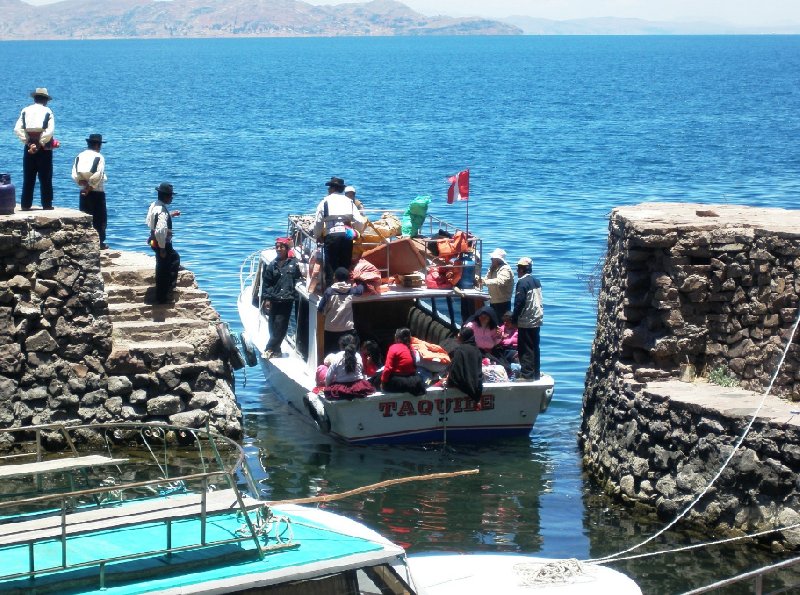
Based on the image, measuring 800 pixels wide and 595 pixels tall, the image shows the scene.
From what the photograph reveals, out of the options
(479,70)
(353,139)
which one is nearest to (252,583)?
(353,139)

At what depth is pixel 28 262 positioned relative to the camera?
16.3 metres

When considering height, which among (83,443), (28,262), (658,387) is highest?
(28,262)

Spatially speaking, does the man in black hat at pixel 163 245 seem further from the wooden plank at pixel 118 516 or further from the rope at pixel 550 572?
the rope at pixel 550 572

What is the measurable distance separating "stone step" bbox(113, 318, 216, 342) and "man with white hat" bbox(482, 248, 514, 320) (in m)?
3.79

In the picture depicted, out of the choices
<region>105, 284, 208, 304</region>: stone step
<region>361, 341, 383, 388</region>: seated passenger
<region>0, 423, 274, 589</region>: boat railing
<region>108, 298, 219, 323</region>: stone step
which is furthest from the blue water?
<region>0, 423, 274, 589</region>: boat railing

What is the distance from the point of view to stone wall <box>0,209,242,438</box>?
1631cm

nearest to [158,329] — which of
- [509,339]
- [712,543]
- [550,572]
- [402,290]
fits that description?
[402,290]

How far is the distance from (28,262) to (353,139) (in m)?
52.3

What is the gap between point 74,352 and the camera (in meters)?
16.7

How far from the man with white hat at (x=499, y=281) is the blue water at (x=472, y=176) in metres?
2.01

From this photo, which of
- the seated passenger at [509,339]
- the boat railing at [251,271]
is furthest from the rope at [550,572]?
the boat railing at [251,271]

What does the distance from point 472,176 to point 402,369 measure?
33914 millimetres

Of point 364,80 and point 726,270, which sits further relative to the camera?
point 364,80

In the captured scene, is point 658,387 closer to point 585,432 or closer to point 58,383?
point 585,432
